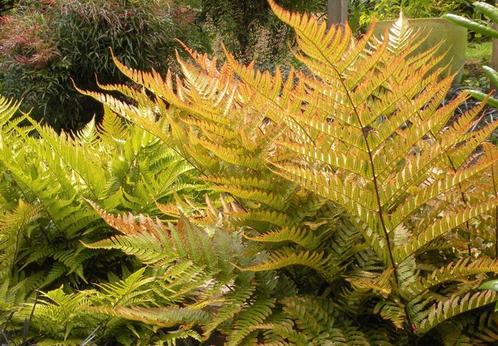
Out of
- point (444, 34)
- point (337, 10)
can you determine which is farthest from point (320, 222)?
point (337, 10)

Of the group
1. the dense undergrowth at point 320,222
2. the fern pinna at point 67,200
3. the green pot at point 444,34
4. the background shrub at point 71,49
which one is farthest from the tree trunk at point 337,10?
the dense undergrowth at point 320,222

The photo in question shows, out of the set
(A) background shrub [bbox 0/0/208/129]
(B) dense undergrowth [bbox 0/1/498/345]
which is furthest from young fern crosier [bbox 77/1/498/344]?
(A) background shrub [bbox 0/0/208/129]

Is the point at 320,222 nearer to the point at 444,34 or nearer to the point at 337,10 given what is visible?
the point at 444,34

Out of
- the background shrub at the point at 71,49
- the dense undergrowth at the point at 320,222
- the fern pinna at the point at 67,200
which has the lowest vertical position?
the background shrub at the point at 71,49

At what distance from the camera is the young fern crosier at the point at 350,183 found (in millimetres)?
1148

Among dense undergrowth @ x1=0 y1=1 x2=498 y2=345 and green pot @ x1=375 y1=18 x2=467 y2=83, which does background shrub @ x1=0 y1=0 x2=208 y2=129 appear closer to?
green pot @ x1=375 y1=18 x2=467 y2=83

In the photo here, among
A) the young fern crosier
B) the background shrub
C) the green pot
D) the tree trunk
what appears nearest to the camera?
the young fern crosier

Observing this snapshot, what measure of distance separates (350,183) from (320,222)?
20cm

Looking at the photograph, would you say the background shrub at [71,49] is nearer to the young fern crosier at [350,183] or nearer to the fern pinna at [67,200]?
the fern pinna at [67,200]

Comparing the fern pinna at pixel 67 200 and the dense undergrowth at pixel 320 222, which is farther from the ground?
the dense undergrowth at pixel 320 222

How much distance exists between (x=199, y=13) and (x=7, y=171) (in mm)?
7486

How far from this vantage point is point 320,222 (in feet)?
4.36

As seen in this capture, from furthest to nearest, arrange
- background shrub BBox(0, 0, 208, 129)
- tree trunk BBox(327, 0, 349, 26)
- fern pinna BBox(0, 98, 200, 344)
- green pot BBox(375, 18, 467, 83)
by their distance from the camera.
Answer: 1. background shrub BBox(0, 0, 208, 129)
2. tree trunk BBox(327, 0, 349, 26)
3. green pot BBox(375, 18, 467, 83)
4. fern pinna BBox(0, 98, 200, 344)

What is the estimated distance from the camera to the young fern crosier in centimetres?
115
